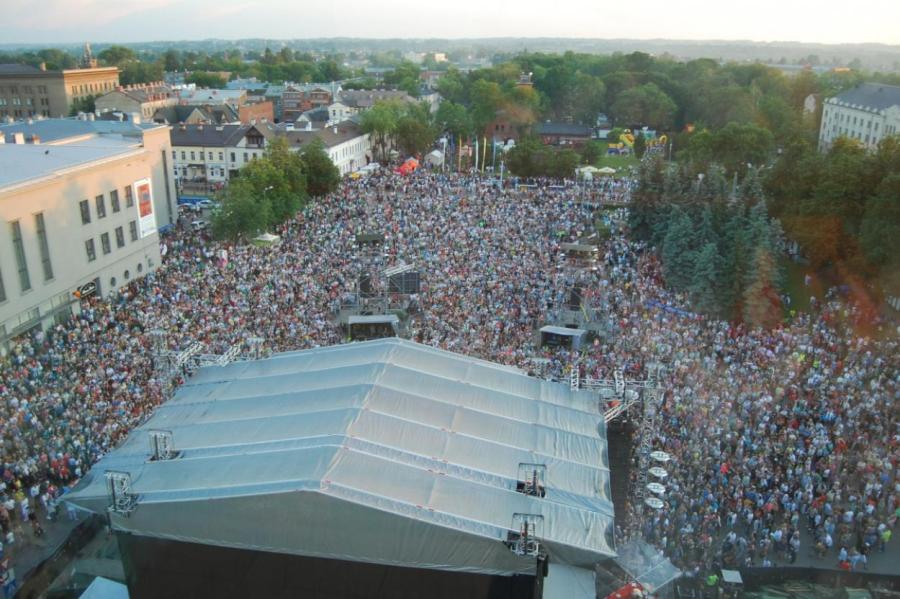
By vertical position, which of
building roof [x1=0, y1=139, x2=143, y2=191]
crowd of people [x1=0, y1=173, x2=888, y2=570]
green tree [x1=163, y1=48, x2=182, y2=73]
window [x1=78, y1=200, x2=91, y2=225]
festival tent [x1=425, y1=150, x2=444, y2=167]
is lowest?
crowd of people [x1=0, y1=173, x2=888, y2=570]

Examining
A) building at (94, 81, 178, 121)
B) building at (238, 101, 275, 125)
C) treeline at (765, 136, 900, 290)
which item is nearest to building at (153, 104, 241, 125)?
building at (94, 81, 178, 121)

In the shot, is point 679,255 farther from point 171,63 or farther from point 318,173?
point 171,63

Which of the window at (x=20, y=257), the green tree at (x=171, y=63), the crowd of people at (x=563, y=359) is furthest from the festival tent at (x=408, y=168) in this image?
the green tree at (x=171, y=63)

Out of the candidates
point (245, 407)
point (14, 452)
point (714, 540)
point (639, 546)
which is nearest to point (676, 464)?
point (714, 540)

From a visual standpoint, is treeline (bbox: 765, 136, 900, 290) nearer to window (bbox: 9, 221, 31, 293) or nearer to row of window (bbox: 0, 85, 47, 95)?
window (bbox: 9, 221, 31, 293)

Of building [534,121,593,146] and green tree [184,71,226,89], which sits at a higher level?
green tree [184,71,226,89]

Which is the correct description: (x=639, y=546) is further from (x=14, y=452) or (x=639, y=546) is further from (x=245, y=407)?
(x=14, y=452)
